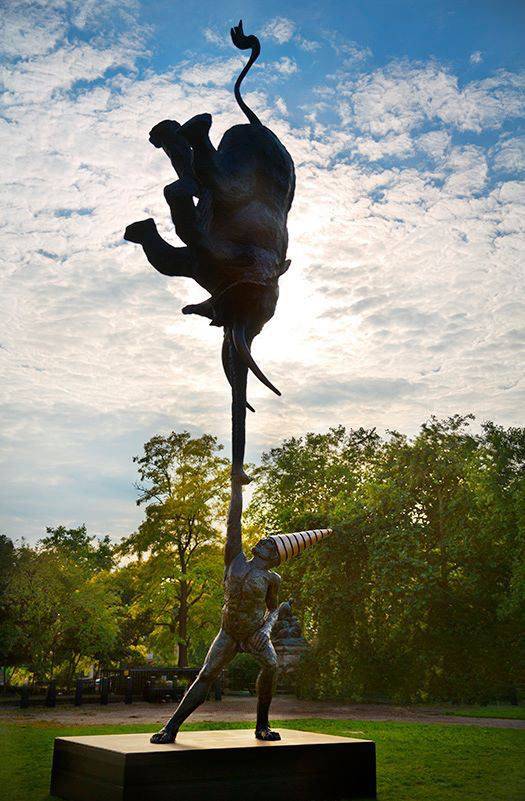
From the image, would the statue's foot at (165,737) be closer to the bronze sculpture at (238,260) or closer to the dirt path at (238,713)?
the bronze sculpture at (238,260)

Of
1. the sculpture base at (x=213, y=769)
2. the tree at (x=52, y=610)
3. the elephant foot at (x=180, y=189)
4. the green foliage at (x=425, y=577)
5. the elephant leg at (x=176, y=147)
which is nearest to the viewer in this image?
the sculpture base at (x=213, y=769)

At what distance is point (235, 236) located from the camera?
7070mm

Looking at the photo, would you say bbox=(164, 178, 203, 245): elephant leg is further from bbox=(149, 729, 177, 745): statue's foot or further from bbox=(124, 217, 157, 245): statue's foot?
bbox=(149, 729, 177, 745): statue's foot

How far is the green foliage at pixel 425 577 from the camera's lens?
20.1 meters

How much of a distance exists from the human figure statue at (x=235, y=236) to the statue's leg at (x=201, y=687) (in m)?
1.57

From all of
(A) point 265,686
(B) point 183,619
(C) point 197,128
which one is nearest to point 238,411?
(A) point 265,686

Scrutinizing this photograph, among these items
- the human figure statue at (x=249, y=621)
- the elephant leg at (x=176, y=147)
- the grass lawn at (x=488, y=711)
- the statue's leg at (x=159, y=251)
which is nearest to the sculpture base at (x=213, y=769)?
the human figure statue at (x=249, y=621)

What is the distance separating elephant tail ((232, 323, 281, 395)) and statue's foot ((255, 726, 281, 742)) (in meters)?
3.23

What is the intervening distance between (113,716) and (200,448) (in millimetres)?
12125

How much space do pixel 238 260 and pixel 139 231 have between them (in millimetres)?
1124

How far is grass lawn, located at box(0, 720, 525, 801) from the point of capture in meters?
6.50

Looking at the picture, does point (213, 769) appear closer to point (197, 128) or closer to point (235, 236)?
point (235, 236)

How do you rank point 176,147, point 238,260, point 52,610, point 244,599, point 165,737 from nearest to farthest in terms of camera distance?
point 165,737, point 244,599, point 176,147, point 238,260, point 52,610

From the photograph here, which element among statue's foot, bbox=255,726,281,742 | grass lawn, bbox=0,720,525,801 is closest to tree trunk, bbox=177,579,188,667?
grass lawn, bbox=0,720,525,801
